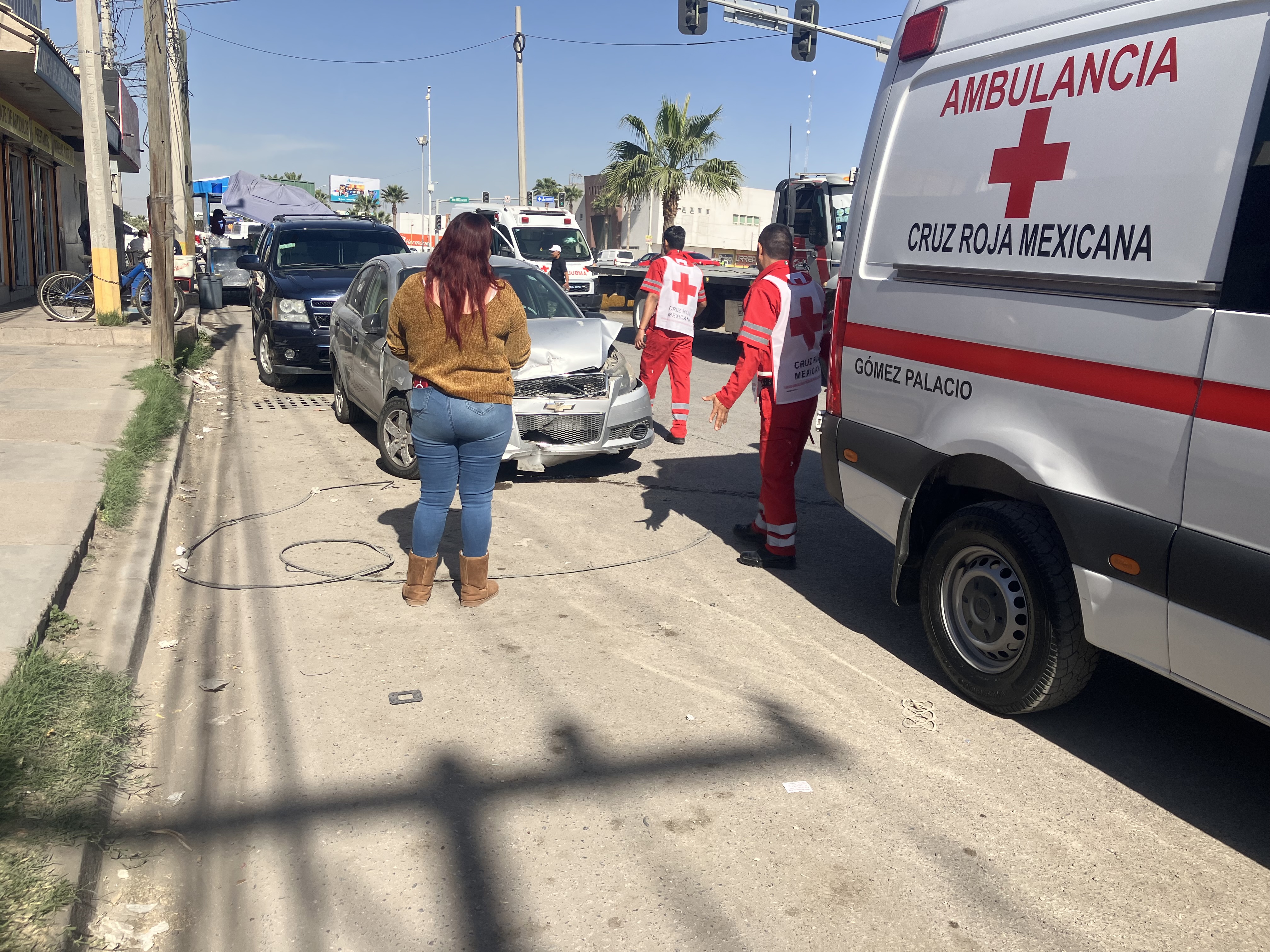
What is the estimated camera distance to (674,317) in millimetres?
9562

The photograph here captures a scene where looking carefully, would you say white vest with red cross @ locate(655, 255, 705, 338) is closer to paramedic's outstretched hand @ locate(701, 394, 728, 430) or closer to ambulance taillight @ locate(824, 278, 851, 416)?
paramedic's outstretched hand @ locate(701, 394, 728, 430)

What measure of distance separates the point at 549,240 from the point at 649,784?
2177cm

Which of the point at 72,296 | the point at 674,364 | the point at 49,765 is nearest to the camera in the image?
the point at 49,765

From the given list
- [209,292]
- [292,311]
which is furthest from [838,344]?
[209,292]

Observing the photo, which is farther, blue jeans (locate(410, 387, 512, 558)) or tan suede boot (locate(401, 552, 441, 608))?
tan suede boot (locate(401, 552, 441, 608))

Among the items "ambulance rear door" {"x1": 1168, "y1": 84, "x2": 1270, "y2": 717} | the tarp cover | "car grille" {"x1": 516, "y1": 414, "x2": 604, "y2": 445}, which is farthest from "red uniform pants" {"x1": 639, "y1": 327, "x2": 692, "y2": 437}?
the tarp cover

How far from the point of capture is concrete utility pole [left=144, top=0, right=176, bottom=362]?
1184cm

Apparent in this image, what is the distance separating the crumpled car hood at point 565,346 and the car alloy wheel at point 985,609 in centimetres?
378

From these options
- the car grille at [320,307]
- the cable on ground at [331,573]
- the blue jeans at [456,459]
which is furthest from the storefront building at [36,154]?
the blue jeans at [456,459]

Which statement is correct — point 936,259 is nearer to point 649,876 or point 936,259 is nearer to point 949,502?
point 949,502

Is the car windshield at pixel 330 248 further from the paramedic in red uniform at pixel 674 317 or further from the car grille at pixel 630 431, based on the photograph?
the car grille at pixel 630 431

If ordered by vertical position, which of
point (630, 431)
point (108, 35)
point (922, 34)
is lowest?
point (630, 431)

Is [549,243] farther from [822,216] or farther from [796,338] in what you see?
[796,338]

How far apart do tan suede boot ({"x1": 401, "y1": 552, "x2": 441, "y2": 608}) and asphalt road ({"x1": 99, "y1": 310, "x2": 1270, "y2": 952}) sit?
5 centimetres
